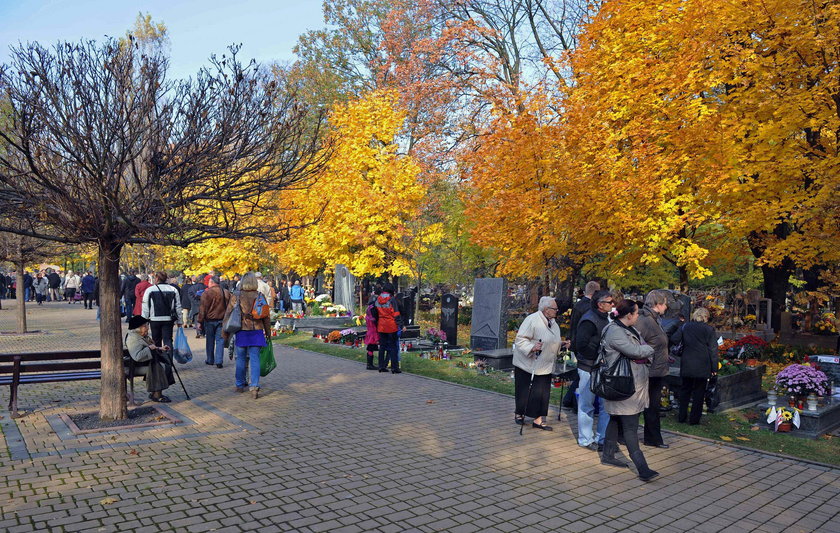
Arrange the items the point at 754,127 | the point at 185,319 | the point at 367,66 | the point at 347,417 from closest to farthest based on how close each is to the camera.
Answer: the point at 347,417, the point at 754,127, the point at 185,319, the point at 367,66

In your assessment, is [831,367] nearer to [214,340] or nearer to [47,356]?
[214,340]

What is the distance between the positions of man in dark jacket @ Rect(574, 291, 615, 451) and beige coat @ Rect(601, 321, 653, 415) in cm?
88

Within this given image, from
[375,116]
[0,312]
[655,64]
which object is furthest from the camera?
[0,312]

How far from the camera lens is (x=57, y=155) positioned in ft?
23.4

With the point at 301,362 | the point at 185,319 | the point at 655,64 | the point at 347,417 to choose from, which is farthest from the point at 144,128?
the point at 185,319

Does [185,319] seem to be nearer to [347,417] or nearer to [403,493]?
[347,417]

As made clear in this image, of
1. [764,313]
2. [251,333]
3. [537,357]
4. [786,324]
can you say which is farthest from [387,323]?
[764,313]

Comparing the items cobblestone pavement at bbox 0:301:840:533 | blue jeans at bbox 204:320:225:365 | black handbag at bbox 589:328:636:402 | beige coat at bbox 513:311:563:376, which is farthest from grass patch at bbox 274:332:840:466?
blue jeans at bbox 204:320:225:365

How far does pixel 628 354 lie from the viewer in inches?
249

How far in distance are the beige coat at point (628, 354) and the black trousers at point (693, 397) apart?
8.00 feet

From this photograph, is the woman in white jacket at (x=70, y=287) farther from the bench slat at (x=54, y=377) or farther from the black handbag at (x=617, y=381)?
the black handbag at (x=617, y=381)

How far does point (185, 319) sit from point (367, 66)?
20.3m

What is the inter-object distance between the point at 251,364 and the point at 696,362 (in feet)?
21.7

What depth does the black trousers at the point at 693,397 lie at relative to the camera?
8539 mm
